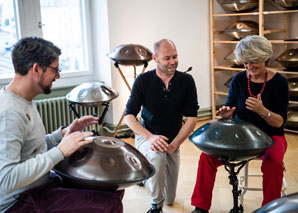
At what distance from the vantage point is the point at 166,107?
8.32 feet

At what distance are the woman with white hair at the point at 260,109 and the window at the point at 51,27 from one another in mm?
2214

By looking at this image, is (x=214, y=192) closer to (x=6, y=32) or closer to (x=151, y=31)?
(x=151, y=31)

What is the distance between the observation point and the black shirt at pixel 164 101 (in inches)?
100.0

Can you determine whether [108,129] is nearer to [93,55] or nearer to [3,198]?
[93,55]

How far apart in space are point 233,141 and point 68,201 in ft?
2.69

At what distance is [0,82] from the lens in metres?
3.69

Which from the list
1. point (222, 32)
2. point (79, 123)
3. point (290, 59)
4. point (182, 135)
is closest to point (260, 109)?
point (182, 135)

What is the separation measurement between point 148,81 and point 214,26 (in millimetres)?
2595

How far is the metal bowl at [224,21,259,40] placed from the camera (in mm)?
4297

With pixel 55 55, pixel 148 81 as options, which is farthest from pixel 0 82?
pixel 55 55

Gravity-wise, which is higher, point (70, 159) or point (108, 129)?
point (70, 159)

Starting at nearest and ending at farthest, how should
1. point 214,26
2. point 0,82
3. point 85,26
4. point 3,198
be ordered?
1. point 3,198
2. point 0,82
3. point 85,26
4. point 214,26

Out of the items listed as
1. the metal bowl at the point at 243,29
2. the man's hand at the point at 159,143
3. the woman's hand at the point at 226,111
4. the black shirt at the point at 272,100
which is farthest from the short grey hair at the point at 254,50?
the metal bowl at the point at 243,29

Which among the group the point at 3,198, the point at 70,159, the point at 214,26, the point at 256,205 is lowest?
the point at 256,205
